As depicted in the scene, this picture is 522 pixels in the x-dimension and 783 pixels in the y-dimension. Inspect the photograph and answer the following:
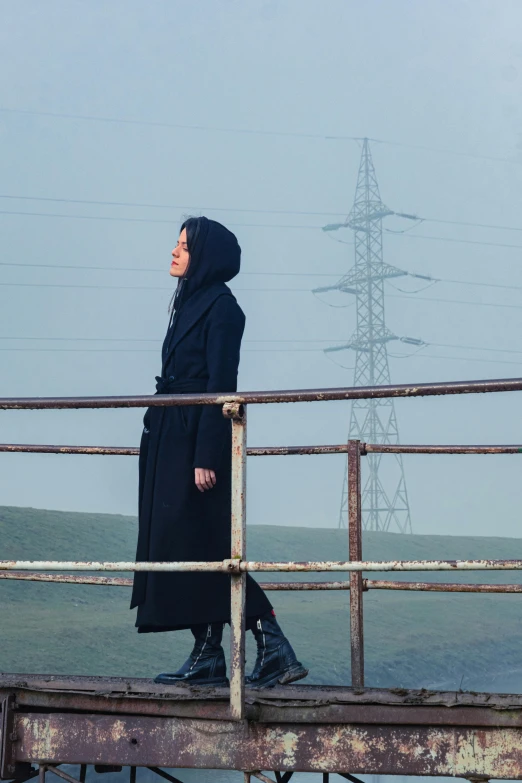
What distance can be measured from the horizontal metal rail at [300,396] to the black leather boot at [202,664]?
0.99 metres

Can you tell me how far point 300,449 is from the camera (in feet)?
15.3

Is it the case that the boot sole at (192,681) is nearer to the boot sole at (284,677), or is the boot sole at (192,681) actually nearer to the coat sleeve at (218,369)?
the boot sole at (284,677)

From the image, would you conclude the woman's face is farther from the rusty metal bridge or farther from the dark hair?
the rusty metal bridge

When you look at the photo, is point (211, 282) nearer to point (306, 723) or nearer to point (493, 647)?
point (306, 723)

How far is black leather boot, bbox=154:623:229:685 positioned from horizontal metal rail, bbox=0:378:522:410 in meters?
0.99

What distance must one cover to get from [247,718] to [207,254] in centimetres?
172

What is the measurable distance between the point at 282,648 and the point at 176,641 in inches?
1424

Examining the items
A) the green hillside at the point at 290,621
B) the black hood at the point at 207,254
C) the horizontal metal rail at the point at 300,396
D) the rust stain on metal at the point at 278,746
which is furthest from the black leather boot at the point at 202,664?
the green hillside at the point at 290,621

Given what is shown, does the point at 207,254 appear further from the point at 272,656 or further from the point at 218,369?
the point at 272,656

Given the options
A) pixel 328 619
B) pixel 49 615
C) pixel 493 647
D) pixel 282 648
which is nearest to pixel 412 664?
pixel 328 619

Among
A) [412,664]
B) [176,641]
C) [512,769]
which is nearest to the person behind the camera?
[512,769]

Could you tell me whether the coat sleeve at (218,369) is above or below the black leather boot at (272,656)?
above

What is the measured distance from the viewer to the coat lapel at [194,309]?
4043 mm

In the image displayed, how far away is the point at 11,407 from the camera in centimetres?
359
